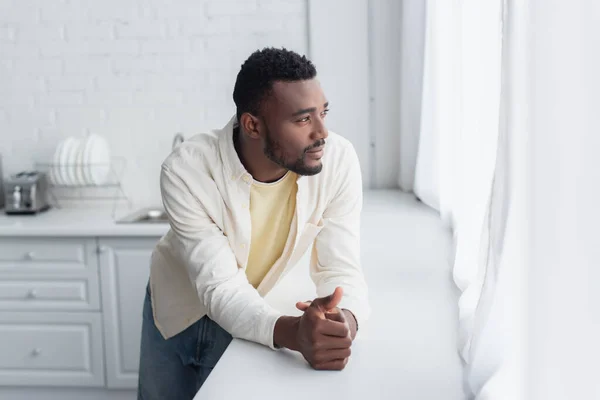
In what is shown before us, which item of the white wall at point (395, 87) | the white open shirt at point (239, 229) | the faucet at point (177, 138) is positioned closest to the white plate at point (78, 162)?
the faucet at point (177, 138)

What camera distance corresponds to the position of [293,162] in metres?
1.38

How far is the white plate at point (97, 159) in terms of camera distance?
120 inches

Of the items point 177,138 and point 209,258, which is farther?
point 177,138

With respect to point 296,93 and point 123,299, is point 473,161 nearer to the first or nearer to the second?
point 296,93

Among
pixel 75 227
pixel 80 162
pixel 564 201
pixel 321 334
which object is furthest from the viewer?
pixel 80 162

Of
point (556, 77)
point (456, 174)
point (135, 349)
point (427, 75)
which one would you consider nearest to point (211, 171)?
point (456, 174)

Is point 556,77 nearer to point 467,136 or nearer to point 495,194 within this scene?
point 495,194

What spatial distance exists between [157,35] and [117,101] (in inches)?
14.0

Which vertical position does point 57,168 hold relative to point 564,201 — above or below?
below

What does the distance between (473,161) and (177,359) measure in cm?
84

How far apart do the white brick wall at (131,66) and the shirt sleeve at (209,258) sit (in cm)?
173

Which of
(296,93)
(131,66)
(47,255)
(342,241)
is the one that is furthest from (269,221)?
(131,66)

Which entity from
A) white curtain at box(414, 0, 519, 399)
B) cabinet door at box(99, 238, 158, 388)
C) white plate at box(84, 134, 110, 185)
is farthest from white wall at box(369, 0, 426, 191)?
white plate at box(84, 134, 110, 185)

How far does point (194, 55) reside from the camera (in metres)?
3.12
